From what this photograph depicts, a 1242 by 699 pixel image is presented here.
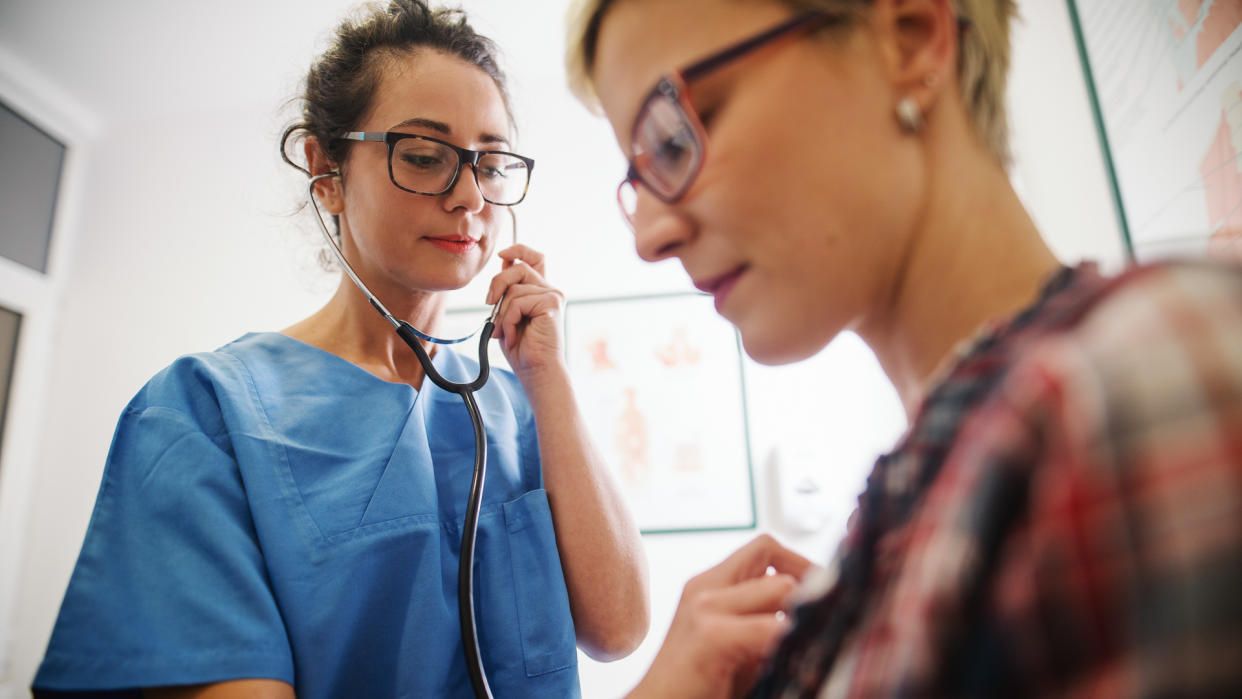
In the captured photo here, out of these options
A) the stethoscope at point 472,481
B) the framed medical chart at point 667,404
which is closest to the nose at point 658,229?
the stethoscope at point 472,481

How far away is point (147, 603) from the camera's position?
645mm

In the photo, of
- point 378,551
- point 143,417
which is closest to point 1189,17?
point 378,551

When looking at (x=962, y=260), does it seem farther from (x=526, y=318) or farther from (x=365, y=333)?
(x=365, y=333)

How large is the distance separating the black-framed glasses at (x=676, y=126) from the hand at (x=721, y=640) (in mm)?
303

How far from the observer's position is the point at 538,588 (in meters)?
0.86

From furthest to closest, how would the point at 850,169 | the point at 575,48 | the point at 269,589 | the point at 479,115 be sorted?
the point at 479,115
the point at 269,589
the point at 575,48
the point at 850,169

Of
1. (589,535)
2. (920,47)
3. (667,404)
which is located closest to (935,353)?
(920,47)

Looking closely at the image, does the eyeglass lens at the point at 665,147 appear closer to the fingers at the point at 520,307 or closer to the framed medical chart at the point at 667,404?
the fingers at the point at 520,307

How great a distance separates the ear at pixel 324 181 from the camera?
0.97 meters

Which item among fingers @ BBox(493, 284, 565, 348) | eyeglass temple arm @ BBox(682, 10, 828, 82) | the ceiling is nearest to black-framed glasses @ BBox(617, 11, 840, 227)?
eyeglass temple arm @ BBox(682, 10, 828, 82)

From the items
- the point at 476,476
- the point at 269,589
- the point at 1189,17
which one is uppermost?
the point at 1189,17

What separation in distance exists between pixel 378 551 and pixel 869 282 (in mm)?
623

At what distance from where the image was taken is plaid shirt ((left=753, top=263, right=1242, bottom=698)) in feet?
0.60

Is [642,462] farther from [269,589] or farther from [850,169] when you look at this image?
[850,169]
